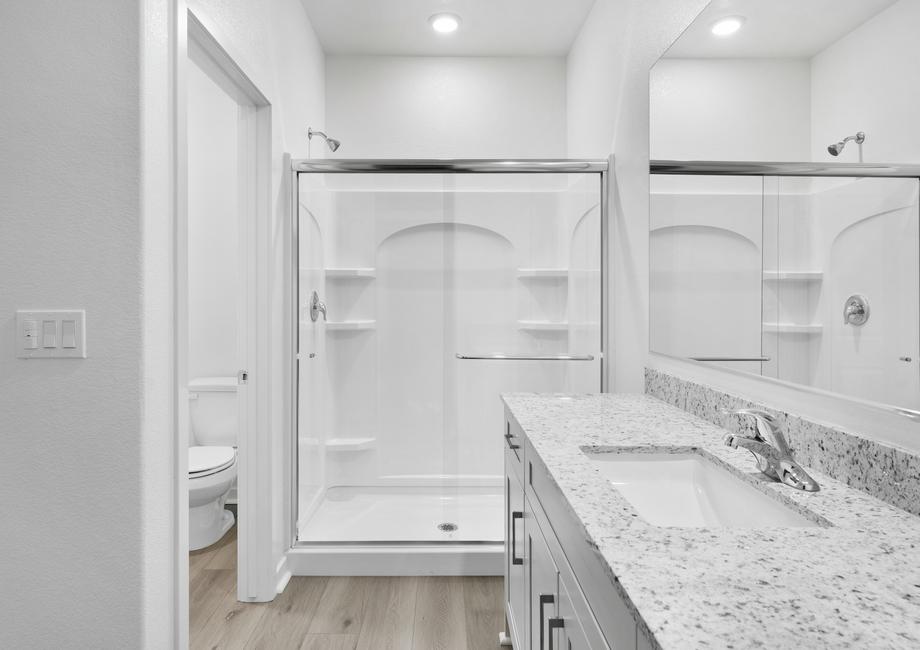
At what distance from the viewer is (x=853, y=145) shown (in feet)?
3.51

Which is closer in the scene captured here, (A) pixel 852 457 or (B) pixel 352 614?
(A) pixel 852 457

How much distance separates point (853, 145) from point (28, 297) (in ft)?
5.89

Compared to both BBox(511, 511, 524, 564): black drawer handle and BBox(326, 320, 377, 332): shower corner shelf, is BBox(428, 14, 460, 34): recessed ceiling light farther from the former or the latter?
BBox(511, 511, 524, 564): black drawer handle

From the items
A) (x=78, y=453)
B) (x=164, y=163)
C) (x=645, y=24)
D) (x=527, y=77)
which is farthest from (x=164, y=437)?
(x=527, y=77)

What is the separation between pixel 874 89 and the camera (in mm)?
1018

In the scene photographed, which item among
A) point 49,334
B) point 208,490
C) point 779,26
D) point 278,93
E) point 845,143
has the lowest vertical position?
point 208,490

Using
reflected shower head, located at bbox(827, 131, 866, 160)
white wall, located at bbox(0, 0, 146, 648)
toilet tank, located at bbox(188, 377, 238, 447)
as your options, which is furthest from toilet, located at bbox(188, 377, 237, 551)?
reflected shower head, located at bbox(827, 131, 866, 160)

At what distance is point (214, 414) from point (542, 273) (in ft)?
6.34

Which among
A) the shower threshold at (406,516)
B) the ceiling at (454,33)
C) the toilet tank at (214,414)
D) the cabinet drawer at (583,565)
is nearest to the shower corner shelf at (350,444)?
the shower threshold at (406,516)

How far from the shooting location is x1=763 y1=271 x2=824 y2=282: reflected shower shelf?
3.83 ft

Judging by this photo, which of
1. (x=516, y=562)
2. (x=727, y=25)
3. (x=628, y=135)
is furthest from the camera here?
(x=628, y=135)

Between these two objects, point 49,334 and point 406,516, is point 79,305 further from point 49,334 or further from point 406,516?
point 406,516

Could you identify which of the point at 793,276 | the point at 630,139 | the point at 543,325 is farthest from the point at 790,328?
the point at 543,325

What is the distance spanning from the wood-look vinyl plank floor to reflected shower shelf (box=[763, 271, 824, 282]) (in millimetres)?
1505
